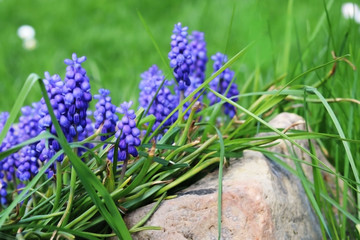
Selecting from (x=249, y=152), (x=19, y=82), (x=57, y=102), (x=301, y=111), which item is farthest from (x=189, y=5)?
(x=57, y=102)

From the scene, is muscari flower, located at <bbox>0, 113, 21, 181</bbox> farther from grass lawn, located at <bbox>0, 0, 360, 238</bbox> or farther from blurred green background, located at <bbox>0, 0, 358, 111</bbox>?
blurred green background, located at <bbox>0, 0, 358, 111</bbox>

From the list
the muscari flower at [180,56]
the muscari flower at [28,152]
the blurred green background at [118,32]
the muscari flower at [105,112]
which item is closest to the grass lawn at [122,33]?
the blurred green background at [118,32]

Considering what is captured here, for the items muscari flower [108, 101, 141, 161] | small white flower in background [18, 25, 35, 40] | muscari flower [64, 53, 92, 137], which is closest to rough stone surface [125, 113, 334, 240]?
muscari flower [108, 101, 141, 161]

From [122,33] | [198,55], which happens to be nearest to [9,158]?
[198,55]

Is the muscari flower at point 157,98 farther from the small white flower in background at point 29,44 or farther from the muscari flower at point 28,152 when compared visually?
the small white flower in background at point 29,44

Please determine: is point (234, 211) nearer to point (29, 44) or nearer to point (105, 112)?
point (105, 112)
